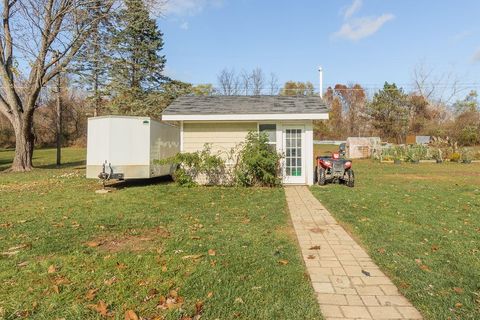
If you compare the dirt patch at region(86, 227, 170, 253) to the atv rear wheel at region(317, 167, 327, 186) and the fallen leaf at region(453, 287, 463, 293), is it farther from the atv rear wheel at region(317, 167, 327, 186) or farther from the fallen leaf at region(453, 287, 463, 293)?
the atv rear wheel at region(317, 167, 327, 186)

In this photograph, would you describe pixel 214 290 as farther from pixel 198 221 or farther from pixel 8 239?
pixel 8 239

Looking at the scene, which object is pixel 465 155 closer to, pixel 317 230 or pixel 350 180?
pixel 350 180

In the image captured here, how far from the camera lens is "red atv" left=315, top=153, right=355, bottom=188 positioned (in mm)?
10650

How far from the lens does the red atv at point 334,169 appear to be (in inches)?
419

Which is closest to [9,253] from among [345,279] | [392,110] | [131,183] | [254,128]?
[345,279]

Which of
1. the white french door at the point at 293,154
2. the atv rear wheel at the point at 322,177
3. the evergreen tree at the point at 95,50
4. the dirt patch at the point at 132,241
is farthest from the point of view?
the evergreen tree at the point at 95,50

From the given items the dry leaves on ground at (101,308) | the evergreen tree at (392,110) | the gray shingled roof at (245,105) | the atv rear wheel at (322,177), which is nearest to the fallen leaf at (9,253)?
the dry leaves on ground at (101,308)

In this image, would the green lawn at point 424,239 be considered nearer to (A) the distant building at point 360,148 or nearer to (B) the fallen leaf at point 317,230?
(B) the fallen leaf at point 317,230

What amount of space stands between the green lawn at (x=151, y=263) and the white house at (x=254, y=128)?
407 cm

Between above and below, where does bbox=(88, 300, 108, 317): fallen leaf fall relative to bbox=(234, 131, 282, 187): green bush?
below

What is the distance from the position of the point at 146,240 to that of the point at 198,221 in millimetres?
1300

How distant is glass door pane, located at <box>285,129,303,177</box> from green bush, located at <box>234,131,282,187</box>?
1.49ft

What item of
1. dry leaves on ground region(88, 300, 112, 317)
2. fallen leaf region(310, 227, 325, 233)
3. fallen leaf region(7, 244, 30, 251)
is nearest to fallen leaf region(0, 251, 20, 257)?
fallen leaf region(7, 244, 30, 251)

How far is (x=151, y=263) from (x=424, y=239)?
3.92 m
